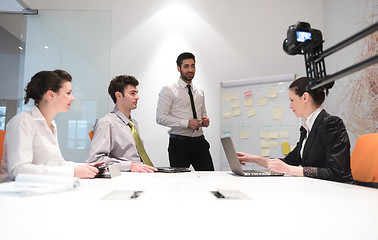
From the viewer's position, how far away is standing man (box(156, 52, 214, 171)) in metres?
3.09

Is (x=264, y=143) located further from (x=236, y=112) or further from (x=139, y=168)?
(x=139, y=168)

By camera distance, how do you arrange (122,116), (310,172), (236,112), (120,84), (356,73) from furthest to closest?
(236,112)
(356,73)
(120,84)
(122,116)
(310,172)

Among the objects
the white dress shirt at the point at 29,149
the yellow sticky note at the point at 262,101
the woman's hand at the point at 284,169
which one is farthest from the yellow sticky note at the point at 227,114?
the white dress shirt at the point at 29,149

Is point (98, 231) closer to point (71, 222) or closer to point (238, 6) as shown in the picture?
point (71, 222)

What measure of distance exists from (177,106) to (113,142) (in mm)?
1184

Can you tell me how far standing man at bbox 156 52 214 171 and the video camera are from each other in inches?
86.1

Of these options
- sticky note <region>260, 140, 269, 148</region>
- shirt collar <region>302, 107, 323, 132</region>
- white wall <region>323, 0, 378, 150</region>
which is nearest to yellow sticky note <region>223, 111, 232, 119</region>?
sticky note <region>260, 140, 269, 148</region>

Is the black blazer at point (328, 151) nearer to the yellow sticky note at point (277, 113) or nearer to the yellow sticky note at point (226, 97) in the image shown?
the yellow sticky note at point (277, 113)

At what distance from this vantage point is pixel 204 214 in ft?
2.39

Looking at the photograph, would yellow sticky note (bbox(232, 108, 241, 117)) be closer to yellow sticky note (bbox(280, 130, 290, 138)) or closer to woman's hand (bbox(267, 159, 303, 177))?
yellow sticky note (bbox(280, 130, 290, 138))

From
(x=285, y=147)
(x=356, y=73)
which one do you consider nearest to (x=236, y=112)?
(x=285, y=147)

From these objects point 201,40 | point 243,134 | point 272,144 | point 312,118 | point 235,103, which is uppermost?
point 201,40

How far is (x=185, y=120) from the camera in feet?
10.2

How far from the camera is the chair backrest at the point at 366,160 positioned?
1.63 metres
